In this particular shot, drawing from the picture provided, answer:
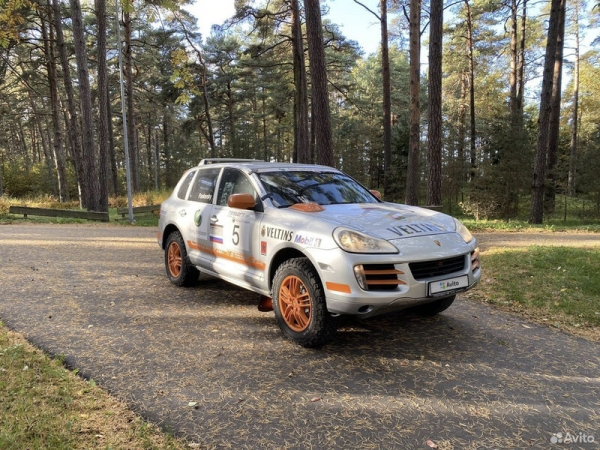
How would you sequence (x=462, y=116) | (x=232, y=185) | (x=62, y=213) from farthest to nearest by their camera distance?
1. (x=462, y=116)
2. (x=62, y=213)
3. (x=232, y=185)

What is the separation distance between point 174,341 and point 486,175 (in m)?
17.4

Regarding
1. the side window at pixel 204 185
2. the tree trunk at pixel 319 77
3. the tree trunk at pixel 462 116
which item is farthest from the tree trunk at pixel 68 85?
the tree trunk at pixel 462 116

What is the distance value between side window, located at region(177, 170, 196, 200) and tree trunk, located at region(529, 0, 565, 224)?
1233 cm

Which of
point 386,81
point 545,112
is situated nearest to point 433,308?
point 545,112

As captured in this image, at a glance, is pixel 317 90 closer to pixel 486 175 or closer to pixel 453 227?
pixel 453 227

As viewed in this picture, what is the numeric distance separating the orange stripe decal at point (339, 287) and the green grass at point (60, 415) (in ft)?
5.48

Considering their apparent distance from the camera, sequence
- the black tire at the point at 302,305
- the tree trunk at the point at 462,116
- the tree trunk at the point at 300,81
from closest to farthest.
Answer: the black tire at the point at 302,305
the tree trunk at the point at 300,81
the tree trunk at the point at 462,116

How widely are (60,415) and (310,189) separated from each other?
10.7 ft

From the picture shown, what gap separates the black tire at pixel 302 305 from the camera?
3.71 m

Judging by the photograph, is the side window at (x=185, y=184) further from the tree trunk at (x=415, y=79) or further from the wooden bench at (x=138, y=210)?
the wooden bench at (x=138, y=210)

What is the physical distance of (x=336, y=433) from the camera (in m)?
2.64

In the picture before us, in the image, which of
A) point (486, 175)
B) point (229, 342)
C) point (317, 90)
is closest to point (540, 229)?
point (486, 175)

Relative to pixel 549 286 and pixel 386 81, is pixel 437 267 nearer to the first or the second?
pixel 549 286

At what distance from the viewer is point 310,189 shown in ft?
16.0
